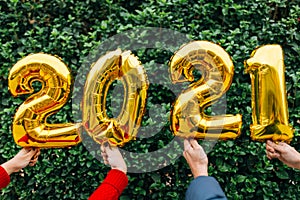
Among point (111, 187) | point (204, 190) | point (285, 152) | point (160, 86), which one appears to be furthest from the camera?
A: point (160, 86)

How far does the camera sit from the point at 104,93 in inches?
84.6

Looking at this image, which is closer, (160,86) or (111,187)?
(111,187)

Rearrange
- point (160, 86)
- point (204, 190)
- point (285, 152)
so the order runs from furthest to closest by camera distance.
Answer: point (160, 86), point (285, 152), point (204, 190)

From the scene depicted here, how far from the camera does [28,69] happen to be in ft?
6.86

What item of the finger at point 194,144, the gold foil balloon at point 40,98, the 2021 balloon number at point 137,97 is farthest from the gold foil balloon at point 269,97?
the gold foil balloon at point 40,98

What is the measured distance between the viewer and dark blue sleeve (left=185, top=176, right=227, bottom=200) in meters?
1.80

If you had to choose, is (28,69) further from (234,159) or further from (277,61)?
(234,159)

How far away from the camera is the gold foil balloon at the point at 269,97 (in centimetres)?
207

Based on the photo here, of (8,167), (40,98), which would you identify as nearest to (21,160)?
(8,167)

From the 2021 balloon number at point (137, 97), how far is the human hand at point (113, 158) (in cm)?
4

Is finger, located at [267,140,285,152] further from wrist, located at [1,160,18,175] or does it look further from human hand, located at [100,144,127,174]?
wrist, located at [1,160,18,175]

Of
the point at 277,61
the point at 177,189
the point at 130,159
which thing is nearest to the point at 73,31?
the point at 130,159

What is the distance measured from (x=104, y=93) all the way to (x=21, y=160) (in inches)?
19.8

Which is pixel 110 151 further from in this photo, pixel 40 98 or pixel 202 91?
pixel 202 91
